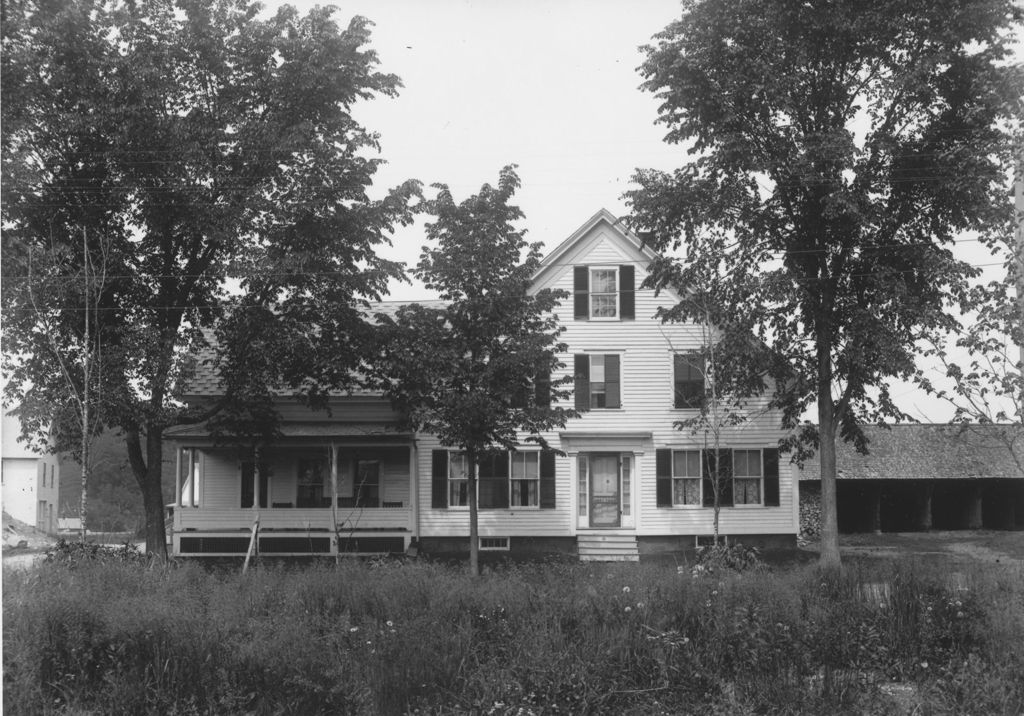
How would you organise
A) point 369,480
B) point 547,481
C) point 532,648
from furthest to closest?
1. point 369,480
2. point 547,481
3. point 532,648

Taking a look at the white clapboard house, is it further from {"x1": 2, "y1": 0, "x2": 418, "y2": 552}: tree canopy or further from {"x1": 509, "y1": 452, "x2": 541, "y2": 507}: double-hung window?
{"x1": 2, "y1": 0, "x2": 418, "y2": 552}: tree canopy

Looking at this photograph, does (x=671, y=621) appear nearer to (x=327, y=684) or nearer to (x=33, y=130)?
(x=327, y=684)

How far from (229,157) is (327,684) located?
15.0 m

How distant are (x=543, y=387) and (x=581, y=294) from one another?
587cm

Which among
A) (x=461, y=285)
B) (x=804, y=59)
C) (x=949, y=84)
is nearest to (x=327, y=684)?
(x=461, y=285)

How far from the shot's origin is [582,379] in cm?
2745

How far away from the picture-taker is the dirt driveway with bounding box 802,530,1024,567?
25.7 metres

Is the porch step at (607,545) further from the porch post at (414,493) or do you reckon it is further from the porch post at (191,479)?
the porch post at (191,479)

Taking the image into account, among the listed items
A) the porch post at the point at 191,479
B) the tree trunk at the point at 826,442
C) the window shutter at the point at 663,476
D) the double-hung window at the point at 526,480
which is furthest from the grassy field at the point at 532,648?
the porch post at the point at 191,479

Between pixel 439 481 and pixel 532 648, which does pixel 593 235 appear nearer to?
pixel 439 481

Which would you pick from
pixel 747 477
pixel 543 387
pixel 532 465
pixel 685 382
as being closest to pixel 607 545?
pixel 532 465

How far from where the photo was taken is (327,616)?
36.1 feet

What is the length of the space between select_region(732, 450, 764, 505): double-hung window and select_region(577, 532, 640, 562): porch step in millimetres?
3175

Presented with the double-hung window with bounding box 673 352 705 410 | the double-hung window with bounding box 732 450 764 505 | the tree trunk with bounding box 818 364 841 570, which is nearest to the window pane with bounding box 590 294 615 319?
the double-hung window with bounding box 673 352 705 410
